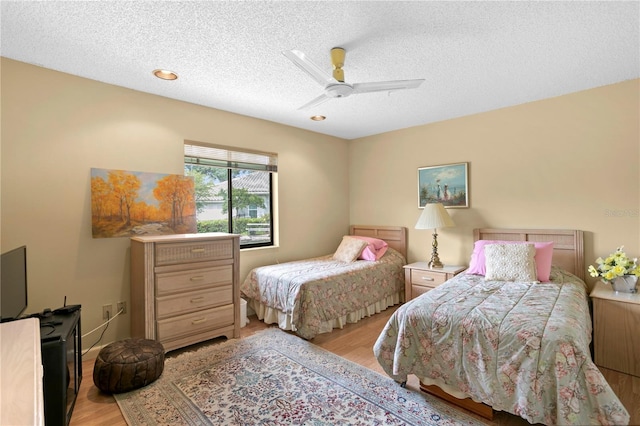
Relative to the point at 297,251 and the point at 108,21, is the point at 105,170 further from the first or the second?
the point at 297,251

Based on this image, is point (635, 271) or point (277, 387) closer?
point (277, 387)

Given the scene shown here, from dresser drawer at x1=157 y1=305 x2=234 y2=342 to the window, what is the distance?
0.99 m

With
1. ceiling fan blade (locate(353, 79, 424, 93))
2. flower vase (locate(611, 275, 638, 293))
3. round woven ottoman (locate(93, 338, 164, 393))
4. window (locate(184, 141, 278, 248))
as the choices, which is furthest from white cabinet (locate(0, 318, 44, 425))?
flower vase (locate(611, 275, 638, 293))

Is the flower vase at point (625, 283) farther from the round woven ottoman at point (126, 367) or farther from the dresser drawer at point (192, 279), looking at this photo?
the round woven ottoman at point (126, 367)

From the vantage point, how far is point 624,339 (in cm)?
239

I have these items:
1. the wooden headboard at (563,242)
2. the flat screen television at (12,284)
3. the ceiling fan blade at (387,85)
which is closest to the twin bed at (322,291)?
the wooden headboard at (563,242)

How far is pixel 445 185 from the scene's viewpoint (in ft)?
13.1

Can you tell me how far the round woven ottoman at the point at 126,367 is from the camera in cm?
212

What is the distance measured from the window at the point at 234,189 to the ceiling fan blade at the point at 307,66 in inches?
73.1

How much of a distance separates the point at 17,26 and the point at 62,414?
91.1 inches

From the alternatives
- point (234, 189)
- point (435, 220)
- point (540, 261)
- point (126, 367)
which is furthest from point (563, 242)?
point (126, 367)

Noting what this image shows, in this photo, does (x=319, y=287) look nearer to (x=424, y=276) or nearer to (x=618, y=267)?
(x=424, y=276)

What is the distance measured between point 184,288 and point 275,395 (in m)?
1.25

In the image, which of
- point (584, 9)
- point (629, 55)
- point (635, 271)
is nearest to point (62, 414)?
point (584, 9)
